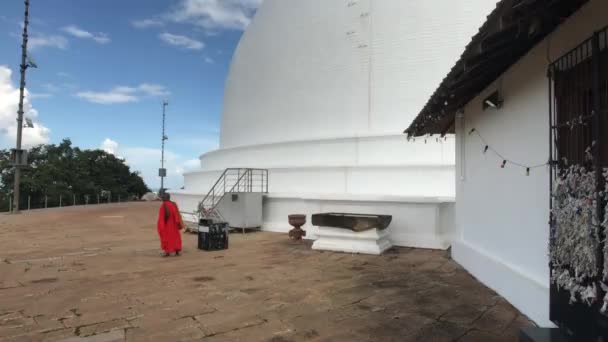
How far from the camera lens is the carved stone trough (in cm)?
895

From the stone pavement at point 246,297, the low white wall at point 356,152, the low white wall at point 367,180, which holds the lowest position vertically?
the stone pavement at point 246,297

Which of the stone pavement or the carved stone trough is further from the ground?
the carved stone trough

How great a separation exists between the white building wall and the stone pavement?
0.98 ft

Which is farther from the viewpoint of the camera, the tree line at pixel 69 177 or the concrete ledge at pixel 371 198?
the tree line at pixel 69 177

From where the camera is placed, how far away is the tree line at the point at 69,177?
1395 inches

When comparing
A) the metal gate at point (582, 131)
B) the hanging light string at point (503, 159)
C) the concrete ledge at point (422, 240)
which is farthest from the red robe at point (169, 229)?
the metal gate at point (582, 131)

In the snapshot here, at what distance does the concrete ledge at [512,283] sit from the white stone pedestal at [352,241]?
6.57 ft

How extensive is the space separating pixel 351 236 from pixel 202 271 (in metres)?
3.29

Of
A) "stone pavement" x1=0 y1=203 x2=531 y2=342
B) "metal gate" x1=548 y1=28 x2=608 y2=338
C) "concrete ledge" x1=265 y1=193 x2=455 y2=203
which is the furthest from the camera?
"concrete ledge" x1=265 y1=193 x2=455 y2=203

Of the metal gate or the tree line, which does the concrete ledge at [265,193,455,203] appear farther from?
the tree line

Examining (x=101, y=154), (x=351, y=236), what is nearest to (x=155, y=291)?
(x=351, y=236)

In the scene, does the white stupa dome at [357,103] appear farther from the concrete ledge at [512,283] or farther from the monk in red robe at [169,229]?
the monk in red robe at [169,229]

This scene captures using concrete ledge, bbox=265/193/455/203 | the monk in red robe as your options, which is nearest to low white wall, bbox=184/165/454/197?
concrete ledge, bbox=265/193/455/203

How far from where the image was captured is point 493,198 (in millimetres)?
6070
